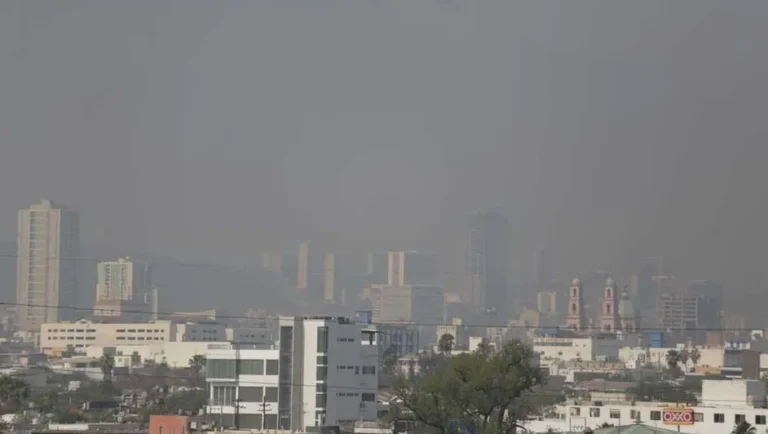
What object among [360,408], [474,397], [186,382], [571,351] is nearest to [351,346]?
[360,408]

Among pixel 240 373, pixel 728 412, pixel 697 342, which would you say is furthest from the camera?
pixel 697 342

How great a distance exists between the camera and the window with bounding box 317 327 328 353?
56.1 metres

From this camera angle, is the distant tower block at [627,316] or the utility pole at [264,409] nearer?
the utility pole at [264,409]

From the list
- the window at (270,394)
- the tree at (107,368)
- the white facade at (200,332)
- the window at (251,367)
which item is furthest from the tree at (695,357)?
the window at (270,394)

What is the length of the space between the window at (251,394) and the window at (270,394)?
123 millimetres

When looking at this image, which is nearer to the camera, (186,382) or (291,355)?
(291,355)

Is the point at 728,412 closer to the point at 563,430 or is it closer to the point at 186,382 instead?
the point at 563,430

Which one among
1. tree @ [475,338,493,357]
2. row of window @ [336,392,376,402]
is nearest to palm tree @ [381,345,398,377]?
tree @ [475,338,493,357]

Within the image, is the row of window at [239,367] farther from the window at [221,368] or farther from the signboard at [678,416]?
the signboard at [678,416]

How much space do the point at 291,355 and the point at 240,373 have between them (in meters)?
2.28

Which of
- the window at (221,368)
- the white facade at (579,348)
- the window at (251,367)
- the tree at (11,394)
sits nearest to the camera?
the window at (221,368)

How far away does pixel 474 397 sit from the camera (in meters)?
34.8

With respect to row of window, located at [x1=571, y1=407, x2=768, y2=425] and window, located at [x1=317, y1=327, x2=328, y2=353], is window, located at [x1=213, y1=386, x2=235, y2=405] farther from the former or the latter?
row of window, located at [x1=571, y1=407, x2=768, y2=425]

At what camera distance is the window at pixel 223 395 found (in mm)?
52469
